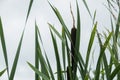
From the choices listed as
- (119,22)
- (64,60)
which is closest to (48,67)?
(64,60)

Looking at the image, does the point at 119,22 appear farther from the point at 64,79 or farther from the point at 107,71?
the point at 64,79

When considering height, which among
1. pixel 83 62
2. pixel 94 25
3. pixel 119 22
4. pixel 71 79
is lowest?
pixel 71 79

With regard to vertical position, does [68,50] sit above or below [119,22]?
below

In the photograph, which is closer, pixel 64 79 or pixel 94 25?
pixel 64 79

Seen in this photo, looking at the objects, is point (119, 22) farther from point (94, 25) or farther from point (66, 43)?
point (66, 43)

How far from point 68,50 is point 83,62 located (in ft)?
0.28

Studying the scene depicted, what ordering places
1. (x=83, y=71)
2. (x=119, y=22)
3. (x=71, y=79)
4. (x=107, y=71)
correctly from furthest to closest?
1. (x=119, y=22)
2. (x=107, y=71)
3. (x=83, y=71)
4. (x=71, y=79)

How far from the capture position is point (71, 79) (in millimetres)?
1189

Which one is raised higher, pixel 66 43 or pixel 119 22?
pixel 119 22

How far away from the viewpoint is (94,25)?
1.46 m

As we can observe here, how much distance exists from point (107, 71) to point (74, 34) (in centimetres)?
29

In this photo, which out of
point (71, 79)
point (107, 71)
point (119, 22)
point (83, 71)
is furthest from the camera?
point (119, 22)

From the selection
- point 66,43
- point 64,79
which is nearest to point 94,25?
point 66,43

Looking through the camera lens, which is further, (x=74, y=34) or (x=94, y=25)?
(x=94, y=25)
